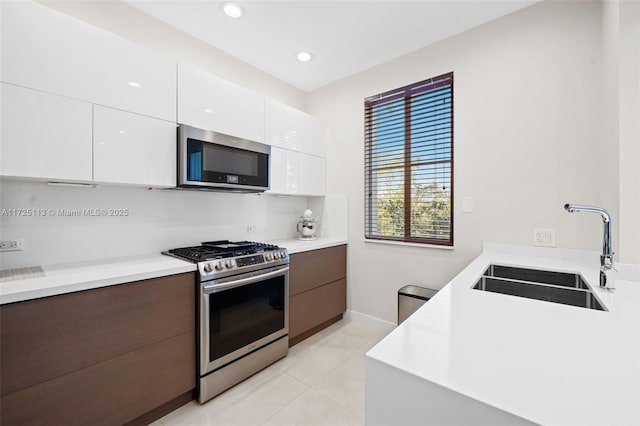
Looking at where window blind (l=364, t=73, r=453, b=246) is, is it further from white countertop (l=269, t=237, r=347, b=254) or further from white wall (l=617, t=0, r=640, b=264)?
white wall (l=617, t=0, r=640, b=264)

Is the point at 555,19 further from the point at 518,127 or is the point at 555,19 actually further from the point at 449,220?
the point at 449,220

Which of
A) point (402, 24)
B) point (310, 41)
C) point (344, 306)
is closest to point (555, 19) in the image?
A: point (402, 24)

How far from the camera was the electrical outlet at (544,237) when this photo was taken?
1.90 m

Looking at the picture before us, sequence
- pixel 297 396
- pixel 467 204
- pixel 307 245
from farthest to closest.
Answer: pixel 307 245 → pixel 467 204 → pixel 297 396

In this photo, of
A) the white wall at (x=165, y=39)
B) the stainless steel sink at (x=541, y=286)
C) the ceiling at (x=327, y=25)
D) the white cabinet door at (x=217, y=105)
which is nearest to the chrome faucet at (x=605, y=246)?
the stainless steel sink at (x=541, y=286)

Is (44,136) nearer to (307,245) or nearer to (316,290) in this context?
(307,245)

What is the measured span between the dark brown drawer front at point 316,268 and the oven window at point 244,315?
217 mm

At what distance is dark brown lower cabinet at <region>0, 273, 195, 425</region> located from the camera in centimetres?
118

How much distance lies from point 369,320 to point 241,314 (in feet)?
4.80

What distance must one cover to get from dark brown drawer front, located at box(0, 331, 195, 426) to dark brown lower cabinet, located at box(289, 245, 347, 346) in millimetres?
915

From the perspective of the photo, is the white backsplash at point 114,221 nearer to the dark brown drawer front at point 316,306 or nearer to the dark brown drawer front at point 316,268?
the dark brown drawer front at point 316,268

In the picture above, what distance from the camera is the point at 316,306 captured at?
2.65 m

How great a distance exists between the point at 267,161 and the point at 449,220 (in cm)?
164

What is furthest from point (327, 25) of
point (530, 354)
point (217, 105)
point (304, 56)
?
point (530, 354)
